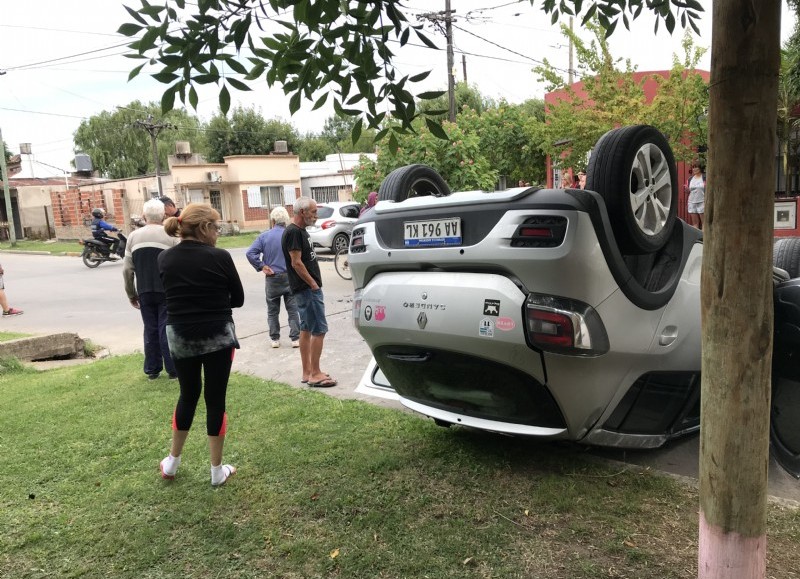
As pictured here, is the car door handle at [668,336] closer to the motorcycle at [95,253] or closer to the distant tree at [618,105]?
the distant tree at [618,105]

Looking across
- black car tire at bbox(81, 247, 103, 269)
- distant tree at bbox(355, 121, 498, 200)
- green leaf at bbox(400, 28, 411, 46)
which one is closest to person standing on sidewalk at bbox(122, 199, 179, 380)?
green leaf at bbox(400, 28, 411, 46)

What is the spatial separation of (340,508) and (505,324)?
1348mm

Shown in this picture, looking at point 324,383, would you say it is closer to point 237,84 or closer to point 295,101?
point 295,101

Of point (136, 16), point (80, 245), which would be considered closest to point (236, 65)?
point (136, 16)

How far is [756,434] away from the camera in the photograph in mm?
1965

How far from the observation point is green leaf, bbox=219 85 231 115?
103 inches

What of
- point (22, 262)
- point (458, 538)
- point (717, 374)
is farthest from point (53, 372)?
point (22, 262)

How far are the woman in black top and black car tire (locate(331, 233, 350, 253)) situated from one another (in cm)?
1330

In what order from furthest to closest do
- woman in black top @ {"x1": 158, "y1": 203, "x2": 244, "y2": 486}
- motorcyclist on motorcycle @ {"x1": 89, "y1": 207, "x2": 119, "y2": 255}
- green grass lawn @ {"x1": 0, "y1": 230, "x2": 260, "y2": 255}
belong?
1. green grass lawn @ {"x1": 0, "y1": 230, "x2": 260, "y2": 255}
2. motorcyclist on motorcycle @ {"x1": 89, "y1": 207, "x2": 119, "y2": 255}
3. woman in black top @ {"x1": 158, "y1": 203, "x2": 244, "y2": 486}

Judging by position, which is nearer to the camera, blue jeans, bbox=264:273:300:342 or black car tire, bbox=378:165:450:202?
black car tire, bbox=378:165:450:202

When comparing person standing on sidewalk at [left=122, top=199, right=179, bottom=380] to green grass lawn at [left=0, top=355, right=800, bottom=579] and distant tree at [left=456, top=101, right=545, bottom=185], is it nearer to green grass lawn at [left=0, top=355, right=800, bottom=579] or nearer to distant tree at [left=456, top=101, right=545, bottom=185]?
green grass lawn at [left=0, top=355, right=800, bottom=579]

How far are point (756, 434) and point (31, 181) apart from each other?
165 feet

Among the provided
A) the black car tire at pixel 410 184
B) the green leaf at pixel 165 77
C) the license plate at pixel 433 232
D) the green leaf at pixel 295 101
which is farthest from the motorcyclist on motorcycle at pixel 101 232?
the green leaf at pixel 165 77

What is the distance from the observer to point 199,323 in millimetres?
3682
